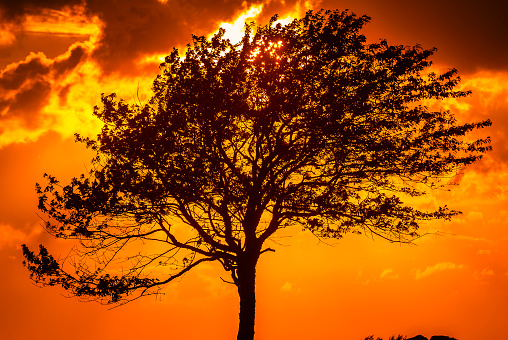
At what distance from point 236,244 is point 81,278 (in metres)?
6.66

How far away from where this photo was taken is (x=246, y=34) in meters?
24.4

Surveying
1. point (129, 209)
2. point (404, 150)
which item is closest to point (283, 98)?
point (404, 150)

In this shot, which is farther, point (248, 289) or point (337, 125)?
point (248, 289)

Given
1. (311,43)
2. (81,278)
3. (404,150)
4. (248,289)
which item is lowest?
(248,289)

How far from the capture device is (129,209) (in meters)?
23.8

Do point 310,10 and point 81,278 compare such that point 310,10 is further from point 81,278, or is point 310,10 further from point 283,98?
point 81,278

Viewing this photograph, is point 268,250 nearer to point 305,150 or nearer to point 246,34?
point 305,150

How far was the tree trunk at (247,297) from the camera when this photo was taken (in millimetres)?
24594

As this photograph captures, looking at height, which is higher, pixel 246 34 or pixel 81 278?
pixel 246 34

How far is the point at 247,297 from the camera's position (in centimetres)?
2480

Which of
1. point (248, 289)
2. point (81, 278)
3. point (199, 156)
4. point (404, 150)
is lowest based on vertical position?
point (248, 289)

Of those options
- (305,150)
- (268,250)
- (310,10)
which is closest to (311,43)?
(310,10)

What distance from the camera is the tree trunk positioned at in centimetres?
2459

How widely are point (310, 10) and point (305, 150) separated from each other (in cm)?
592
